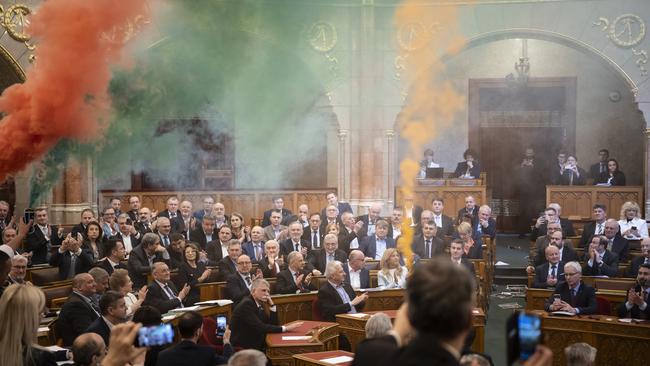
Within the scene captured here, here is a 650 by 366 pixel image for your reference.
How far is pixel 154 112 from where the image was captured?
17.7 m

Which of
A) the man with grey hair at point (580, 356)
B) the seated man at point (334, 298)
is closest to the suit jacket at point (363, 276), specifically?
the seated man at point (334, 298)

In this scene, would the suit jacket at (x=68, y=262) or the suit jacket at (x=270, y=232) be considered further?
the suit jacket at (x=270, y=232)

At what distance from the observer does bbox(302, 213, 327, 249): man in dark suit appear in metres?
12.9

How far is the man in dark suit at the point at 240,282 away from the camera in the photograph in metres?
9.53

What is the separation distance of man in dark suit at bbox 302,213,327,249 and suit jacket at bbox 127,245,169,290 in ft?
10.9

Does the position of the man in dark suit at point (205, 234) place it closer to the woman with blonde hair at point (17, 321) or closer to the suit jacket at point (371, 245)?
the suit jacket at point (371, 245)

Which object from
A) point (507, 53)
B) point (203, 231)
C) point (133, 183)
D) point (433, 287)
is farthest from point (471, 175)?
point (433, 287)

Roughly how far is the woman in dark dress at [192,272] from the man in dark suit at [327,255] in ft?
5.88

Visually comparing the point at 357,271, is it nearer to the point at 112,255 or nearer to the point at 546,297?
the point at 546,297

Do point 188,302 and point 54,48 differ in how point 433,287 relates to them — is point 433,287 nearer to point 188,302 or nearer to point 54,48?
point 54,48

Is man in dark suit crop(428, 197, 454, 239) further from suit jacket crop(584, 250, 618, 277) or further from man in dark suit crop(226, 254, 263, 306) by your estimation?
man in dark suit crop(226, 254, 263, 306)

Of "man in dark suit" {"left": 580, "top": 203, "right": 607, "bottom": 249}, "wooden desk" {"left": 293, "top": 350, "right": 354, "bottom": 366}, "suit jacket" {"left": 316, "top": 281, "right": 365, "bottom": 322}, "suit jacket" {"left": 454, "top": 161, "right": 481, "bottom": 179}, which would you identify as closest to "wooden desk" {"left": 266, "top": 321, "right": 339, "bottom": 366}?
"wooden desk" {"left": 293, "top": 350, "right": 354, "bottom": 366}

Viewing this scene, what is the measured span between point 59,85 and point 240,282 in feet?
10.6

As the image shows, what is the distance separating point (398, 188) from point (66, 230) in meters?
6.84
